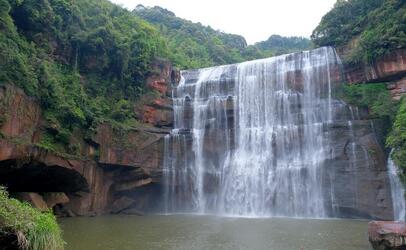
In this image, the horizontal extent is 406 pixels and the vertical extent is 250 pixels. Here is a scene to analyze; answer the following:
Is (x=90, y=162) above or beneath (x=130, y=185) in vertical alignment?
above

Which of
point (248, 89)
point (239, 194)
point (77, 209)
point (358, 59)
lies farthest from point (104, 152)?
point (358, 59)

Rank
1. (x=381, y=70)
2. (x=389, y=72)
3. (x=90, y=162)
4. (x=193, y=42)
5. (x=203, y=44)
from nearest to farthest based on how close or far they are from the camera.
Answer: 1. (x=90, y=162)
2. (x=389, y=72)
3. (x=381, y=70)
4. (x=193, y=42)
5. (x=203, y=44)

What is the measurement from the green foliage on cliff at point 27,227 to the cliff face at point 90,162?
10988 mm

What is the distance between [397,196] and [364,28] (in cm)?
1246

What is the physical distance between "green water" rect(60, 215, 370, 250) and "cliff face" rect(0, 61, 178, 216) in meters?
3.36

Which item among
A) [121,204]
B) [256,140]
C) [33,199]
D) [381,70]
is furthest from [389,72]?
[33,199]

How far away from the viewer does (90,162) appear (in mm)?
24344

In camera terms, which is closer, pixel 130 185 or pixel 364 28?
pixel 130 185

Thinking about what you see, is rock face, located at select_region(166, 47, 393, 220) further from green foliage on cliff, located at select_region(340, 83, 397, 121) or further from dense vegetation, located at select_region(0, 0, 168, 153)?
dense vegetation, located at select_region(0, 0, 168, 153)

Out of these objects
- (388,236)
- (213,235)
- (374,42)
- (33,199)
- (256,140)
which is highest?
(374,42)

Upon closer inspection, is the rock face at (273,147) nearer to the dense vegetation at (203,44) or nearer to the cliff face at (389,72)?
the cliff face at (389,72)

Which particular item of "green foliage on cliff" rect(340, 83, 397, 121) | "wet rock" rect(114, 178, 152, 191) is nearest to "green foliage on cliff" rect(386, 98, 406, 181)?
"green foliage on cliff" rect(340, 83, 397, 121)

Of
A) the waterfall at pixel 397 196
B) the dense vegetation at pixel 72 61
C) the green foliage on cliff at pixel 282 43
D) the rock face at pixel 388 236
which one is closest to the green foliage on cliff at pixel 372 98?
the waterfall at pixel 397 196

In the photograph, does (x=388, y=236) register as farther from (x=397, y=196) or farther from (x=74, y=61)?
(x=74, y=61)
